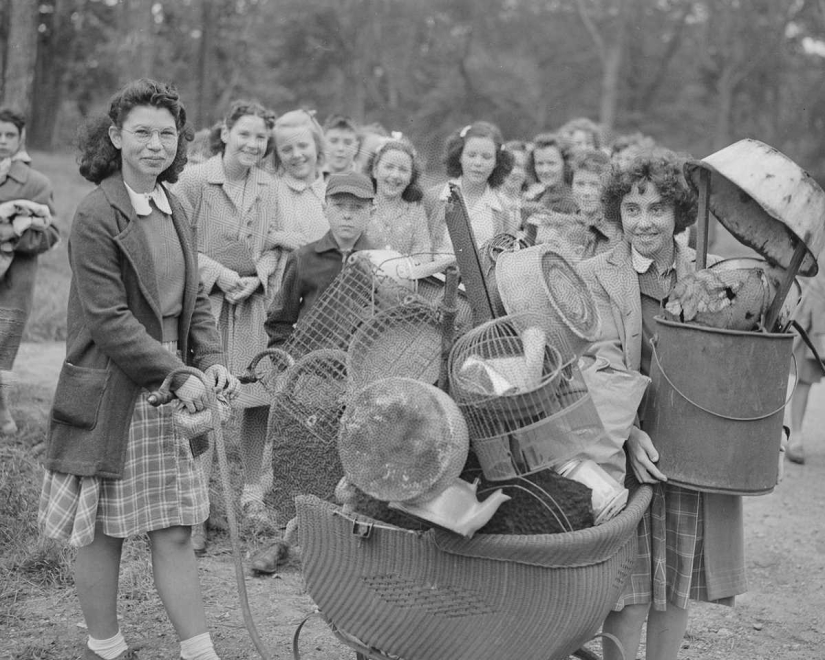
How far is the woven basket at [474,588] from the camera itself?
2338 millimetres

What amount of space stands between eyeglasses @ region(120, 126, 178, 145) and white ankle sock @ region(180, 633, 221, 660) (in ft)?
4.93

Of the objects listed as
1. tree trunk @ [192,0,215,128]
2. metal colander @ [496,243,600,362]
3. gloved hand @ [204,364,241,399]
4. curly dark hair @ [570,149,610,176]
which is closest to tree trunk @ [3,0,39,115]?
curly dark hair @ [570,149,610,176]

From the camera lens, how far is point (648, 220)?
320 cm

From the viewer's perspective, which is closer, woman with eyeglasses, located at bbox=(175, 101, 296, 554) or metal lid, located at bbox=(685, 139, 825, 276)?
metal lid, located at bbox=(685, 139, 825, 276)

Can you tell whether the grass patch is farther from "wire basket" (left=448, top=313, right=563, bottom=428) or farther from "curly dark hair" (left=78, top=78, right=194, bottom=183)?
"wire basket" (left=448, top=313, right=563, bottom=428)

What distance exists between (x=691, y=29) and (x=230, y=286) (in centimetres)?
→ 3306

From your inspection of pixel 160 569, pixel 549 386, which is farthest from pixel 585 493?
pixel 160 569

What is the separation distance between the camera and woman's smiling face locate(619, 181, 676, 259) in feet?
10.5

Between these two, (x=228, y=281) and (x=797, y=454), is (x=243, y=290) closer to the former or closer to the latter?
(x=228, y=281)

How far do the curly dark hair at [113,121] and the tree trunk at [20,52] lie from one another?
22.2ft

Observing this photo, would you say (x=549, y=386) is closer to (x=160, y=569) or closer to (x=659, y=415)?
(x=659, y=415)

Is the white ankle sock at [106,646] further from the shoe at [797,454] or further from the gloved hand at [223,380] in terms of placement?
the shoe at [797,454]

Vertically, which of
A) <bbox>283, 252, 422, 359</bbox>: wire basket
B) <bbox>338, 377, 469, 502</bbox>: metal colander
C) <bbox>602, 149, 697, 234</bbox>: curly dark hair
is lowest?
<bbox>338, 377, 469, 502</bbox>: metal colander

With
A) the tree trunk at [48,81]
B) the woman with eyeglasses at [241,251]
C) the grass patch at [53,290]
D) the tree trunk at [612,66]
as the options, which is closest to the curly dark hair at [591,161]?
the woman with eyeglasses at [241,251]
